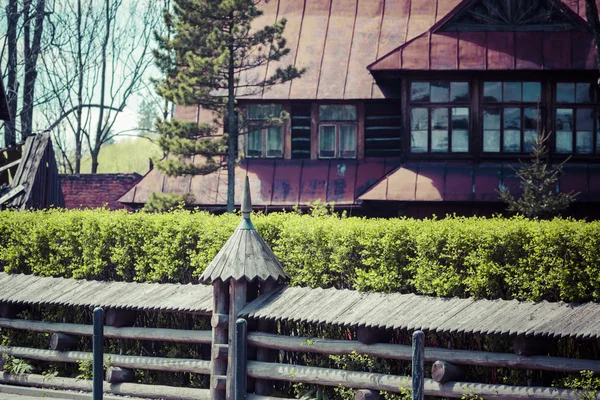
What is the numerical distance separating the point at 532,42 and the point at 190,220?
13060mm

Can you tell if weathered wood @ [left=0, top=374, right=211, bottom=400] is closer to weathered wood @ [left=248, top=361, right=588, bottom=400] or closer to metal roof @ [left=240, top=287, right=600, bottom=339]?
weathered wood @ [left=248, top=361, right=588, bottom=400]

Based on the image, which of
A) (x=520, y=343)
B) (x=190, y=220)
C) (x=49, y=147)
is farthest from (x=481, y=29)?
(x=520, y=343)

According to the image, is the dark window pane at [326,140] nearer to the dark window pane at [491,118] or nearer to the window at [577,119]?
the dark window pane at [491,118]

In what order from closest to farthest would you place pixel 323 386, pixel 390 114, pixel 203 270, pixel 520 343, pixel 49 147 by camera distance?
1. pixel 520 343
2. pixel 323 386
3. pixel 203 270
4. pixel 49 147
5. pixel 390 114

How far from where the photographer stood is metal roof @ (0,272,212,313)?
14.7 meters

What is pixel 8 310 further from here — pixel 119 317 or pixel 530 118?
pixel 530 118

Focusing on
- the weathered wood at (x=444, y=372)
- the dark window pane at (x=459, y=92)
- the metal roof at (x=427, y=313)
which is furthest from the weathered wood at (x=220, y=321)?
the dark window pane at (x=459, y=92)

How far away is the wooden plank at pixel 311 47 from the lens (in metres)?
27.9

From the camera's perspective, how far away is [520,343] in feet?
40.8

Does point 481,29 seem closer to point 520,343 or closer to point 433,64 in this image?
point 433,64

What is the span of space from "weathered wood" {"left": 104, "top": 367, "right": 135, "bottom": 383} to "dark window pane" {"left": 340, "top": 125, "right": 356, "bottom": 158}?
13509 mm

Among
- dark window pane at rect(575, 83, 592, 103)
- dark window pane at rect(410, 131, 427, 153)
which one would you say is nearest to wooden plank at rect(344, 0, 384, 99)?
dark window pane at rect(410, 131, 427, 153)

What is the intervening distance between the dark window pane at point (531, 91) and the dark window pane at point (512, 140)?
857mm

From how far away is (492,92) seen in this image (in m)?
25.7
